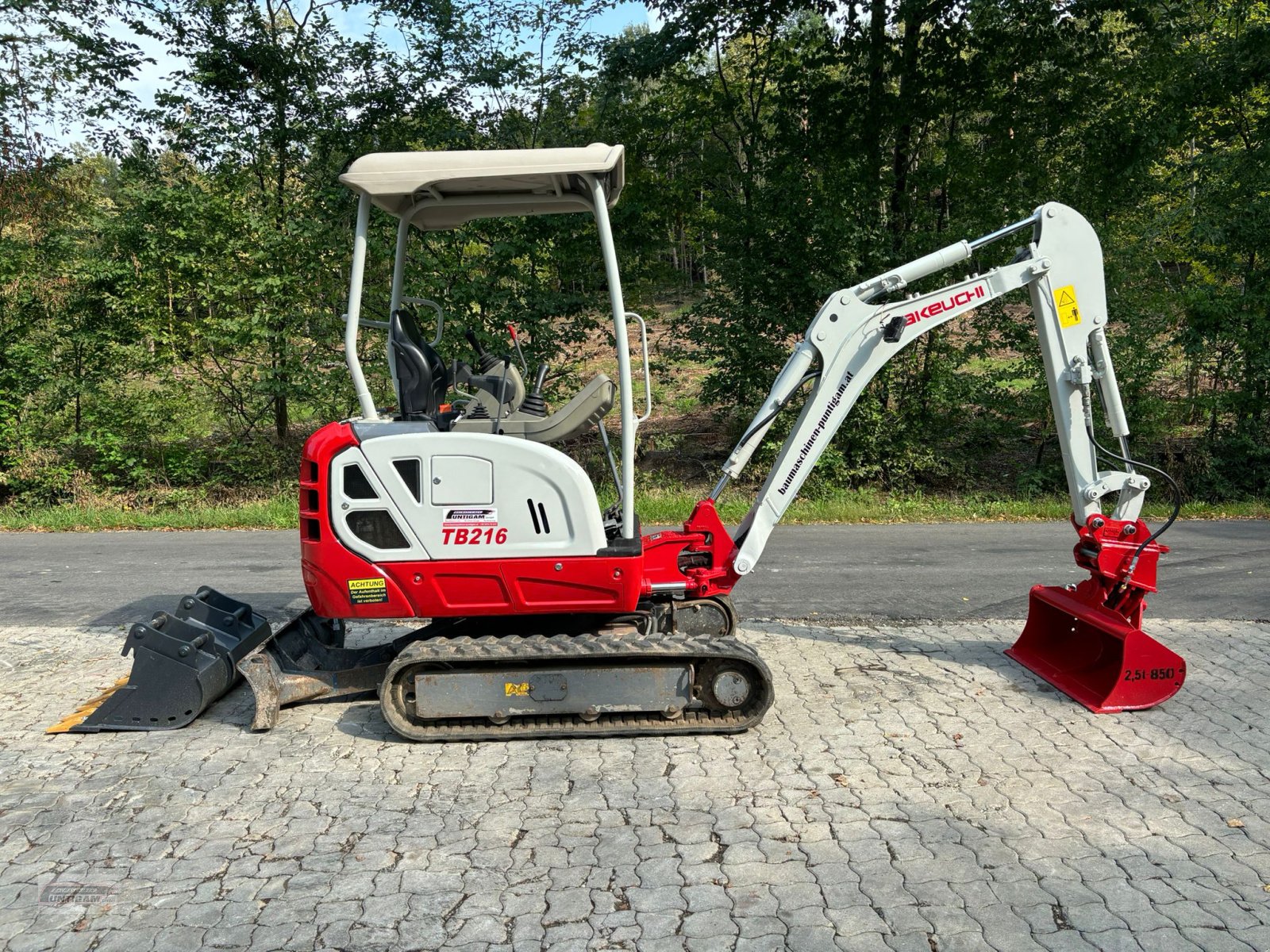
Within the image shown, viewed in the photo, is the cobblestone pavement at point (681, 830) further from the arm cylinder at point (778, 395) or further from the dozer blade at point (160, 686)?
the arm cylinder at point (778, 395)

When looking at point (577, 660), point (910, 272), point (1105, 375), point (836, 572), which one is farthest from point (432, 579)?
point (836, 572)

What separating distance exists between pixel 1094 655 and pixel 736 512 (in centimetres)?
641

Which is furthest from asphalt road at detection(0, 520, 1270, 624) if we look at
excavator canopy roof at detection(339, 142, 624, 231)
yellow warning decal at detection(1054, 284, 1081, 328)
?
excavator canopy roof at detection(339, 142, 624, 231)

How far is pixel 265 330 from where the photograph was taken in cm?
1347

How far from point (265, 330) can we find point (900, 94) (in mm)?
9349

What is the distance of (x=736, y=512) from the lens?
1196 cm

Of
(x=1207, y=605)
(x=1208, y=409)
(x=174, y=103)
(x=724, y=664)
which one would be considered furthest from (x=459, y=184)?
Answer: (x=1208, y=409)

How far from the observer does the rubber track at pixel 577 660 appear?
191 inches

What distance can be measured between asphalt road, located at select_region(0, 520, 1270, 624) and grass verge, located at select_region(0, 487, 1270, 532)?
0.49 m

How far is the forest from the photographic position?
1302 cm

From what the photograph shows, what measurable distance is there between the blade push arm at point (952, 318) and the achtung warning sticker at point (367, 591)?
6.27ft

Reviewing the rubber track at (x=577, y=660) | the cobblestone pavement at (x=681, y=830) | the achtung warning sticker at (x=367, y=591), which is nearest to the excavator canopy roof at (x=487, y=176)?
the achtung warning sticker at (x=367, y=591)

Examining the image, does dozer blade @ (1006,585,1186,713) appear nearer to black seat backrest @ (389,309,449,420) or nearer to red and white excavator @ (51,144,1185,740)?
red and white excavator @ (51,144,1185,740)

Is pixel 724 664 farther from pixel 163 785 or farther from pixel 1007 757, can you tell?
pixel 163 785
